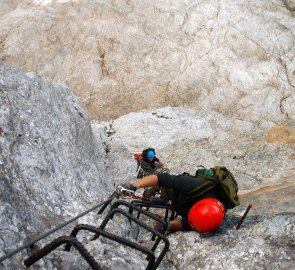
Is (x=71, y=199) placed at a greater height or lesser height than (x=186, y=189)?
greater

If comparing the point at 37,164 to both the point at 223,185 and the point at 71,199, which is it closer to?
the point at 71,199

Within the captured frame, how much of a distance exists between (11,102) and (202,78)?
13000 millimetres

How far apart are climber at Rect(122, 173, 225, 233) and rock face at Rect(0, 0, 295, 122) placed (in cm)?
1018

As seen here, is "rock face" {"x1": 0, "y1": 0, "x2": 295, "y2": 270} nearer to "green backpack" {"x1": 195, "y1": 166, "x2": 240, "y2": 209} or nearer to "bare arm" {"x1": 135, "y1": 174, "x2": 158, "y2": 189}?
"green backpack" {"x1": 195, "y1": 166, "x2": 240, "y2": 209}

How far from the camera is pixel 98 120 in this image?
16.5 meters

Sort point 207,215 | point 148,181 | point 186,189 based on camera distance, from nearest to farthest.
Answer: point 207,215, point 186,189, point 148,181

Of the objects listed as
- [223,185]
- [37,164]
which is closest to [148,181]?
[223,185]

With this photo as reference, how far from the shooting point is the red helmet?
20.1 feet

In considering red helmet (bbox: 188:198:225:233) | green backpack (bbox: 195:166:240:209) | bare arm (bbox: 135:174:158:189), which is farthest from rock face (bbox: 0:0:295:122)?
red helmet (bbox: 188:198:225:233)

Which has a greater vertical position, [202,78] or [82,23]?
[82,23]

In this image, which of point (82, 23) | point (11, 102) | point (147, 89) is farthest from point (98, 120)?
point (11, 102)

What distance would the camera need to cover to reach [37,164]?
5715 mm

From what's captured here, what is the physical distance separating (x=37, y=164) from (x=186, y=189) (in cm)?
262

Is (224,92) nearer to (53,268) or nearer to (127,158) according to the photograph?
(127,158)
